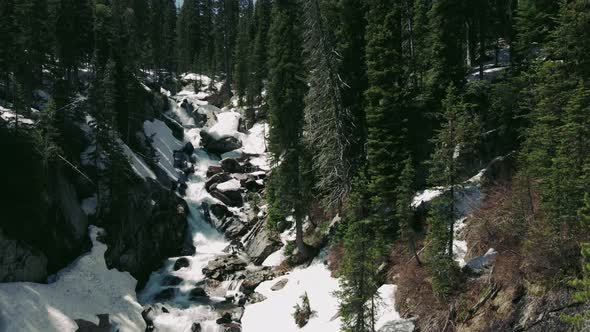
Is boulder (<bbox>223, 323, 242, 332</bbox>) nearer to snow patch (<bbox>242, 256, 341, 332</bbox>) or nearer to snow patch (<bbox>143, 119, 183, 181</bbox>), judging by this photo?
snow patch (<bbox>242, 256, 341, 332</bbox>)

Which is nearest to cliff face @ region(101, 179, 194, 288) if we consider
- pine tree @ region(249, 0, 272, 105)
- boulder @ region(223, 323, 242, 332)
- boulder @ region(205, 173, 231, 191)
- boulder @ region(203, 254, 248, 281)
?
boulder @ region(203, 254, 248, 281)

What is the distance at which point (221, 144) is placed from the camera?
59.1 meters

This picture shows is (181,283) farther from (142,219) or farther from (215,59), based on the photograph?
(215,59)

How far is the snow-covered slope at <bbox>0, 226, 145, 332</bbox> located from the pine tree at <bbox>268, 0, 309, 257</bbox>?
1306cm

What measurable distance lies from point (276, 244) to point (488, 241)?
→ 19.1 metres

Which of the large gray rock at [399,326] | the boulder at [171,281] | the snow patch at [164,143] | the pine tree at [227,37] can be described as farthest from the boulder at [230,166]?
the large gray rock at [399,326]

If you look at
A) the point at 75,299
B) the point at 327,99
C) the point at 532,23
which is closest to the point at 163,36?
the point at 75,299

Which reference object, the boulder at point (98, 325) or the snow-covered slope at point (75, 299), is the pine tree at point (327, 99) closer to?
the boulder at point (98, 325)

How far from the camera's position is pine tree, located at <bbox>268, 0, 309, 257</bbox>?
31.2 metres

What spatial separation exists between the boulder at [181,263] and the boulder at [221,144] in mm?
24281

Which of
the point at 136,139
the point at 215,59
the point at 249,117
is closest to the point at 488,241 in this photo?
the point at 136,139

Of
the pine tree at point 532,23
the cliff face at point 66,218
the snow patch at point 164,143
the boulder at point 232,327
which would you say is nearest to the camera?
the boulder at point 232,327

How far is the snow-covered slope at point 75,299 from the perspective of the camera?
22.1 m

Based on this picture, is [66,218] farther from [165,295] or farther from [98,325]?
[165,295]
